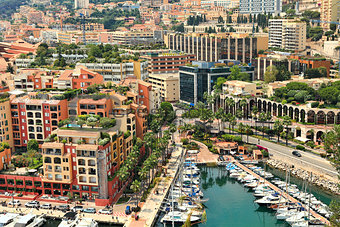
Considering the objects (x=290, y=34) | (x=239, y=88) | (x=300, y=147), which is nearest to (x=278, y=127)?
(x=300, y=147)

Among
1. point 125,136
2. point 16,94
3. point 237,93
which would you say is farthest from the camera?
point 237,93

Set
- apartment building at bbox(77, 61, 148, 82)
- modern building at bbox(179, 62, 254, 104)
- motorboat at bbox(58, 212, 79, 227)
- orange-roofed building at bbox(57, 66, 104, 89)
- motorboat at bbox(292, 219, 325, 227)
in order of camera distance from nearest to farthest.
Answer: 1. motorboat at bbox(58, 212, 79, 227)
2. motorboat at bbox(292, 219, 325, 227)
3. orange-roofed building at bbox(57, 66, 104, 89)
4. apartment building at bbox(77, 61, 148, 82)
5. modern building at bbox(179, 62, 254, 104)

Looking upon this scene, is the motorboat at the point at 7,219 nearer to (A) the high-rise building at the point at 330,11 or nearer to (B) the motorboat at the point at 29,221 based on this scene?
(B) the motorboat at the point at 29,221

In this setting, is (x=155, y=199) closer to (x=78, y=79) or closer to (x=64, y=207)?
(x=64, y=207)

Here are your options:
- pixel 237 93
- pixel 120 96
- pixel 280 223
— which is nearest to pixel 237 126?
pixel 237 93

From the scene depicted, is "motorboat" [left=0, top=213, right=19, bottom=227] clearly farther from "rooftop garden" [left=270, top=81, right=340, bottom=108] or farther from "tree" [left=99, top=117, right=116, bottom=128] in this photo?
"rooftop garden" [left=270, top=81, right=340, bottom=108]

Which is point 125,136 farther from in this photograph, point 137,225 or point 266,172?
point 266,172

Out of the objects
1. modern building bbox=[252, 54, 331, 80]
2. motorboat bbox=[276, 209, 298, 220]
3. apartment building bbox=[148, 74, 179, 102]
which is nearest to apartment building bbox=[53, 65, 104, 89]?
apartment building bbox=[148, 74, 179, 102]
